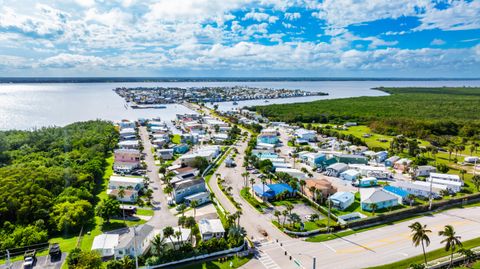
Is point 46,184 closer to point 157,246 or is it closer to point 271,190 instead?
point 157,246

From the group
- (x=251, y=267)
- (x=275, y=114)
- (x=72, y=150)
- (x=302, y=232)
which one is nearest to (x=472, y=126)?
(x=275, y=114)

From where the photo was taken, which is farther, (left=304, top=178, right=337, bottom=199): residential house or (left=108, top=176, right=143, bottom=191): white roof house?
(left=108, top=176, right=143, bottom=191): white roof house

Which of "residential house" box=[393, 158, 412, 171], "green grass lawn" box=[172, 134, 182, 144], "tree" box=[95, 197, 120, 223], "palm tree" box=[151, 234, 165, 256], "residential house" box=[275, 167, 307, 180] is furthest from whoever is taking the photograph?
"green grass lawn" box=[172, 134, 182, 144]

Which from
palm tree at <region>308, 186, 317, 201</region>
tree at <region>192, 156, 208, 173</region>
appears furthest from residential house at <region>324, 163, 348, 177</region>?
tree at <region>192, 156, 208, 173</region>

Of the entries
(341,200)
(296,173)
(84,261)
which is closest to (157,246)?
(84,261)

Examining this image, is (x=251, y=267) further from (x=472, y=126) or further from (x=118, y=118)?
(x=118, y=118)

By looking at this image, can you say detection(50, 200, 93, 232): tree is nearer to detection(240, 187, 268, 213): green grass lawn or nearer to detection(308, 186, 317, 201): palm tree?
detection(240, 187, 268, 213): green grass lawn
